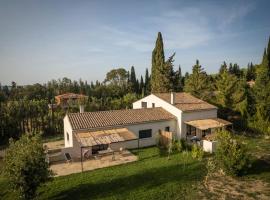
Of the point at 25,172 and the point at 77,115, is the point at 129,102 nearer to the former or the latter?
the point at 77,115

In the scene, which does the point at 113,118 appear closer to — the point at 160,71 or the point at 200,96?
the point at 200,96

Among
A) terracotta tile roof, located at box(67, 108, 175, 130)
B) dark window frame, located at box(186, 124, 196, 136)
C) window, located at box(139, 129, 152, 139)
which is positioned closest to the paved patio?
terracotta tile roof, located at box(67, 108, 175, 130)

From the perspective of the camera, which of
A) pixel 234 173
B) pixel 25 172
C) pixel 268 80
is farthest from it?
pixel 268 80

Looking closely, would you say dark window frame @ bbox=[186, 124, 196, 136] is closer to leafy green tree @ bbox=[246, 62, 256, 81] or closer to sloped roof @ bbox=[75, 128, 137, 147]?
sloped roof @ bbox=[75, 128, 137, 147]

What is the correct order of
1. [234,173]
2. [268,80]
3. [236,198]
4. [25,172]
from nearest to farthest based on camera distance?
[25,172]
[236,198]
[234,173]
[268,80]

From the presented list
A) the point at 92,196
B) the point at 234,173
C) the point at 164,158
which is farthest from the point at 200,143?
the point at 92,196

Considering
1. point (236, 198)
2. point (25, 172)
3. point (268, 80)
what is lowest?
point (236, 198)

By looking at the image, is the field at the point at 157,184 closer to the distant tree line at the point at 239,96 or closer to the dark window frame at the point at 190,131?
the dark window frame at the point at 190,131
